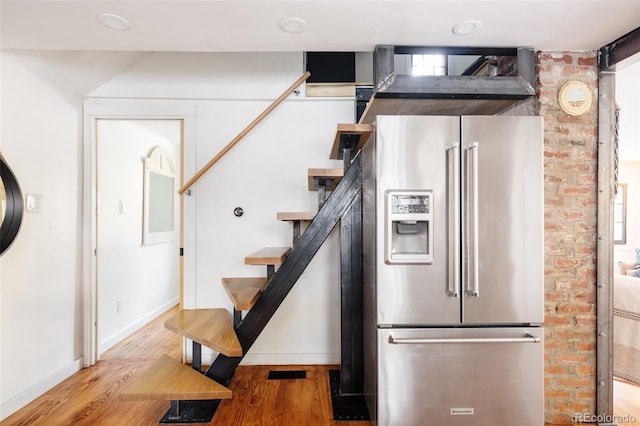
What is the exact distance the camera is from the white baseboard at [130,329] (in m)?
3.03

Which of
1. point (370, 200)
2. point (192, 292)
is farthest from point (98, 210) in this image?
point (370, 200)

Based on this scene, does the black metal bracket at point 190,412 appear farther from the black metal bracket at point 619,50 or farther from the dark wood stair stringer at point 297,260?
the black metal bracket at point 619,50

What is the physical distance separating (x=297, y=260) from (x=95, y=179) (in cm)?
202

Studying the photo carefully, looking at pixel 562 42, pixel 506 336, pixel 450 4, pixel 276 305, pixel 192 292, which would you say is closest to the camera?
pixel 450 4

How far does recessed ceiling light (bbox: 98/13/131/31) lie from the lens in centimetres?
163

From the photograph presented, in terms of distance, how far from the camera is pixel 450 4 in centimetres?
156

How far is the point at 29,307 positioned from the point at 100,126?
1588mm

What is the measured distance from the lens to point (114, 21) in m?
1.68

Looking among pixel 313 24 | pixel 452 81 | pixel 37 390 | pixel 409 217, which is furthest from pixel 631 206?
pixel 37 390

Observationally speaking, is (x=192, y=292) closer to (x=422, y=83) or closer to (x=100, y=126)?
(x=100, y=126)

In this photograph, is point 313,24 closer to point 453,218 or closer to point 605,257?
point 453,218

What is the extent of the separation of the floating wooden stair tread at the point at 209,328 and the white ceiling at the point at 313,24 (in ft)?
6.00

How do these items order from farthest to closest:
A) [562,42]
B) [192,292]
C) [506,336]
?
[192,292]
[562,42]
[506,336]

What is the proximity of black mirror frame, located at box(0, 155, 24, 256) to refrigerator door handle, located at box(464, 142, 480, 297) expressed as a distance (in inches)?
109
